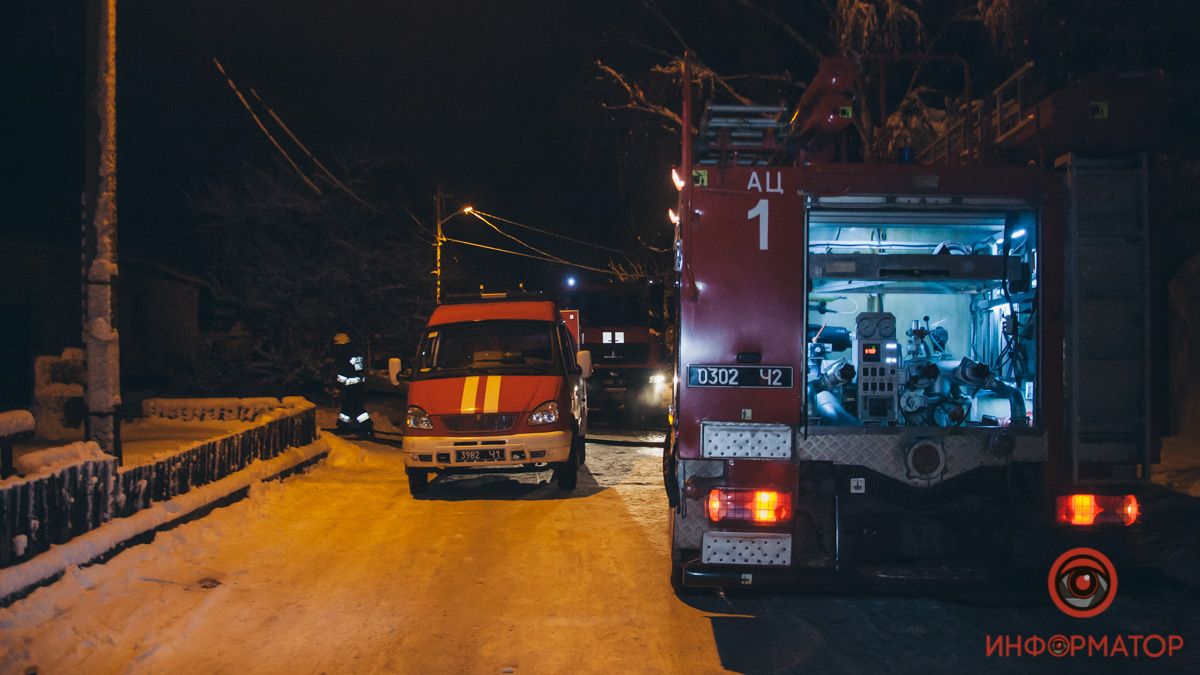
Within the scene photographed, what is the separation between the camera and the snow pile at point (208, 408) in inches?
571

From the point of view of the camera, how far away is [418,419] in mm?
10398

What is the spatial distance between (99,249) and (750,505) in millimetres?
6556

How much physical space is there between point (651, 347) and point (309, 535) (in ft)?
48.3

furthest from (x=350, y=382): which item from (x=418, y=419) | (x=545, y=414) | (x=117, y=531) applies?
(x=117, y=531)

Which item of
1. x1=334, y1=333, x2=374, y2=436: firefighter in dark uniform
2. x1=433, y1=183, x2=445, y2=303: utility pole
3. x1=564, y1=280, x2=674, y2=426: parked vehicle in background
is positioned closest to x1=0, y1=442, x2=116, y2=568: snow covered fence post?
x1=334, y1=333, x2=374, y2=436: firefighter in dark uniform

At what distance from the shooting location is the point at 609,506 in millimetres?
10023

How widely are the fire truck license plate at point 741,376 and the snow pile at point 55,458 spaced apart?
187 inches

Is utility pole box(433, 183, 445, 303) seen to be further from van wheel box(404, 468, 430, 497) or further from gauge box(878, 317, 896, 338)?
gauge box(878, 317, 896, 338)

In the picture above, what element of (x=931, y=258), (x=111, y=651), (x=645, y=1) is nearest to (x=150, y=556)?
(x=111, y=651)

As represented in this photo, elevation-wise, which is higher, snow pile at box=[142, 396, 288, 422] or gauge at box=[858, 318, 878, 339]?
gauge at box=[858, 318, 878, 339]

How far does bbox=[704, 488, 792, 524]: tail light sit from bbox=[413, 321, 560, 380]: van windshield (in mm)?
5876

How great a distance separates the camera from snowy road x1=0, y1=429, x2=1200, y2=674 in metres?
5.14

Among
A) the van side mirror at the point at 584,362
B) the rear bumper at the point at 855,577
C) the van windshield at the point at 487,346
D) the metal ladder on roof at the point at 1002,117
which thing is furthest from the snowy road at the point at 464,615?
the van side mirror at the point at 584,362

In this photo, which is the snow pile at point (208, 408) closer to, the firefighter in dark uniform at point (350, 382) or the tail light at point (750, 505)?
the firefighter in dark uniform at point (350, 382)
